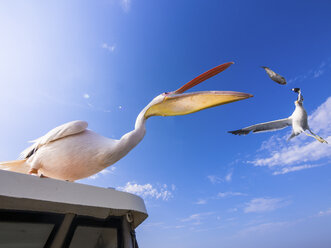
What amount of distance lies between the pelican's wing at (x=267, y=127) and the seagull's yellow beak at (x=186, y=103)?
8.03 meters

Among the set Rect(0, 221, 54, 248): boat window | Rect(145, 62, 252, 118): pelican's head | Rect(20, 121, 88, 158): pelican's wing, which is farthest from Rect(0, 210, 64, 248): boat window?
Rect(145, 62, 252, 118): pelican's head

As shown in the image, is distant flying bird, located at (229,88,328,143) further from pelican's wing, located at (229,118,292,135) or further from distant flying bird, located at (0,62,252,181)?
distant flying bird, located at (0,62,252,181)

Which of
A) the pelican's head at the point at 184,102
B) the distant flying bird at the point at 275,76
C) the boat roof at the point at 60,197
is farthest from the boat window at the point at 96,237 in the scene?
the distant flying bird at the point at 275,76

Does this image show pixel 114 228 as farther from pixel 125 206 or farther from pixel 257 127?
pixel 257 127

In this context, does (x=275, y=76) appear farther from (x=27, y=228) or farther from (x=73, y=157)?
(x=27, y=228)

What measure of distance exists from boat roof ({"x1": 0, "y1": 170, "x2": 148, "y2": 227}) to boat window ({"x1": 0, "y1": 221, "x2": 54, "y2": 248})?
0.11 metres

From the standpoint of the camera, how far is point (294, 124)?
1005 cm

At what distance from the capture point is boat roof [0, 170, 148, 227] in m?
1.15

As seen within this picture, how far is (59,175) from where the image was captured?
2236 millimetres

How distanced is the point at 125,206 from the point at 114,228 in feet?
0.80

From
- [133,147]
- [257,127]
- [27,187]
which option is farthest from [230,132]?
[27,187]

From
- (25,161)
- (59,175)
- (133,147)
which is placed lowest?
(59,175)

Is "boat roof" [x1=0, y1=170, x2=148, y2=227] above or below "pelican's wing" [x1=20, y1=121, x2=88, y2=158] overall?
below

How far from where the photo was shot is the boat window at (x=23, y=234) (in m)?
1.22
